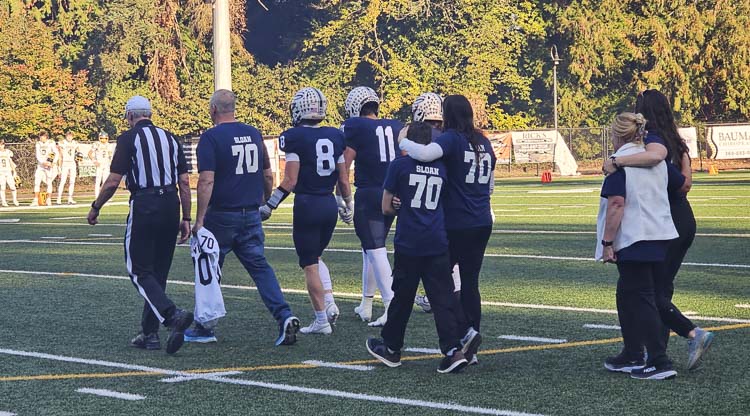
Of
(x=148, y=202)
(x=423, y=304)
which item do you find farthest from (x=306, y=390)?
(x=423, y=304)

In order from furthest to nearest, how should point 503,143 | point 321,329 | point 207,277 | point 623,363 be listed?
point 503,143 < point 321,329 < point 207,277 < point 623,363

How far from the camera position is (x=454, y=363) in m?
7.92

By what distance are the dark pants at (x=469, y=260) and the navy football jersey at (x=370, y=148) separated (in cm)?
197

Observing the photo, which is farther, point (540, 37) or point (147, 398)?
point (540, 37)

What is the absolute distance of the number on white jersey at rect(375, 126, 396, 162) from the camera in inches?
404

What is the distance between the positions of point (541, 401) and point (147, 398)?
2306mm

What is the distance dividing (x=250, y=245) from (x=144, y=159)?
1035 mm

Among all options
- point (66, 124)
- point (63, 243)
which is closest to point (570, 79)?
point (66, 124)

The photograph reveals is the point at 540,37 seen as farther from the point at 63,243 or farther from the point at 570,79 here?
the point at 63,243

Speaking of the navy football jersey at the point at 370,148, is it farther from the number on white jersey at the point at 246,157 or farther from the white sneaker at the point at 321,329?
the white sneaker at the point at 321,329

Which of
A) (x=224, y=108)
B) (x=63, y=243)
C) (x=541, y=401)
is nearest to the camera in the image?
(x=541, y=401)

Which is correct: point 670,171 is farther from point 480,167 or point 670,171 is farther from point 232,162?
point 232,162

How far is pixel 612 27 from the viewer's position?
5631 cm

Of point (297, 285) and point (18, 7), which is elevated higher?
point (18, 7)
